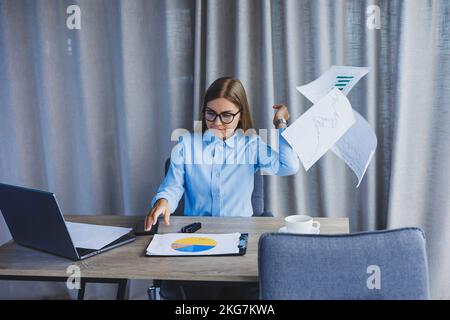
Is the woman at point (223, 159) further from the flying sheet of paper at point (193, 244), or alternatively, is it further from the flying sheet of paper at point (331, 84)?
the flying sheet of paper at point (193, 244)

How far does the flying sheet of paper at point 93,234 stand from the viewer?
1518 millimetres

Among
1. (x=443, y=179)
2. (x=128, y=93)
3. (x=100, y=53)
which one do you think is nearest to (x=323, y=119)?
(x=443, y=179)

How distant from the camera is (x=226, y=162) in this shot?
83.0 inches

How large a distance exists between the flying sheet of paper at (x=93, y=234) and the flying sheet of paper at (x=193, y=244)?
0.47 ft

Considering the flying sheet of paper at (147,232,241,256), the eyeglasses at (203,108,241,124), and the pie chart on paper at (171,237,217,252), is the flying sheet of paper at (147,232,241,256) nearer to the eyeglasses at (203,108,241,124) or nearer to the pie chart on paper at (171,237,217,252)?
the pie chart on paper at (171,237,217,252)

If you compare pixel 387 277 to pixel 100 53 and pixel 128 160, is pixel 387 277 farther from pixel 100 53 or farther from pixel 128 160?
pixel 100 53

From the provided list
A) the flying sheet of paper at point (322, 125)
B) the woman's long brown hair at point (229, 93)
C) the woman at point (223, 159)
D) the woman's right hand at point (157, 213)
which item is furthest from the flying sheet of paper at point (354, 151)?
the woman's right hand at point (157, 213)

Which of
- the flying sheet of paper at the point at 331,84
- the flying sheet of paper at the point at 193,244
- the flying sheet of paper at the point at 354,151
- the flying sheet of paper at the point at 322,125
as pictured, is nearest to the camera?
the flying sheet of paper at the point at 193,244

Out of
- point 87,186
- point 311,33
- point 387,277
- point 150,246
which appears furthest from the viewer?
point 87,186

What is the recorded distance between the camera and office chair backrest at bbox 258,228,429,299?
3.18 ft

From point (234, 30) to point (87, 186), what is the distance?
121cm

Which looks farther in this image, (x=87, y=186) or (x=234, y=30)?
(x=87, y=186)

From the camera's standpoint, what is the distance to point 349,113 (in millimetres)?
1680

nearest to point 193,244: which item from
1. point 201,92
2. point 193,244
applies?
point 193,244
